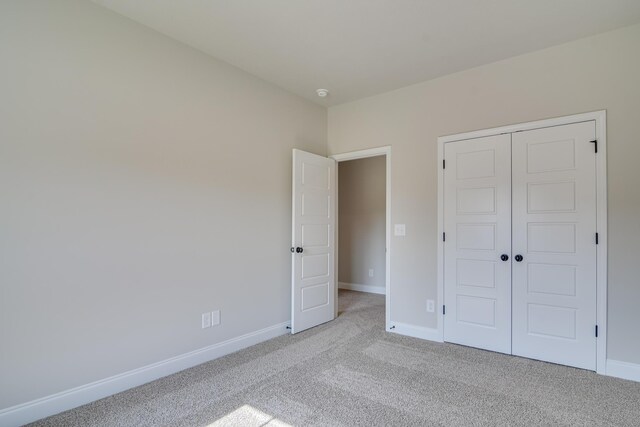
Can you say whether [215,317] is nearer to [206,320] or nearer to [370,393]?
[206,320]

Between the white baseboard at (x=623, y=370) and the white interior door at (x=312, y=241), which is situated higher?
the white interior door at (x=312, y=241)

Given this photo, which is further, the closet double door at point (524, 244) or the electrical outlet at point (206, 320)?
the electrical outlet at point (206, 320)

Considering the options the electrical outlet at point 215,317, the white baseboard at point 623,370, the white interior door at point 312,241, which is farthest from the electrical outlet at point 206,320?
the white baseboard at point 623,370

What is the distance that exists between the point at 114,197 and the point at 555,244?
363cm

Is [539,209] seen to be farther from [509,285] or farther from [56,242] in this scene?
[56,242]

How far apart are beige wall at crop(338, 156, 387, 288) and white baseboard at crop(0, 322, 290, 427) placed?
3060mm

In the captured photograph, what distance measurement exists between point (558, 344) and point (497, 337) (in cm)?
47

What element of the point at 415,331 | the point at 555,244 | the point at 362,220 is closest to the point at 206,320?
the point at 415,331

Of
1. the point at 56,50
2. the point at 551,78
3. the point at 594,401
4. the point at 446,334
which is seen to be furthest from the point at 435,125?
the point at 56,50

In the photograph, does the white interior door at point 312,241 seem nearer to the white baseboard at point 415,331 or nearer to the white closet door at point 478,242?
the white baseboard at point 415,331

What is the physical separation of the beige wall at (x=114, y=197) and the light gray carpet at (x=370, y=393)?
0.39 meters

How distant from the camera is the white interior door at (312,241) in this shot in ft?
12.0

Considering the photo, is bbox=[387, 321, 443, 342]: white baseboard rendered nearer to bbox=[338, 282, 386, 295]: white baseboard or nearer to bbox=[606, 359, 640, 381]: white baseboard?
bbox=[606, 359, 640, 381]: white baseboard

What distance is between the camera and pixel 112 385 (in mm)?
2320
